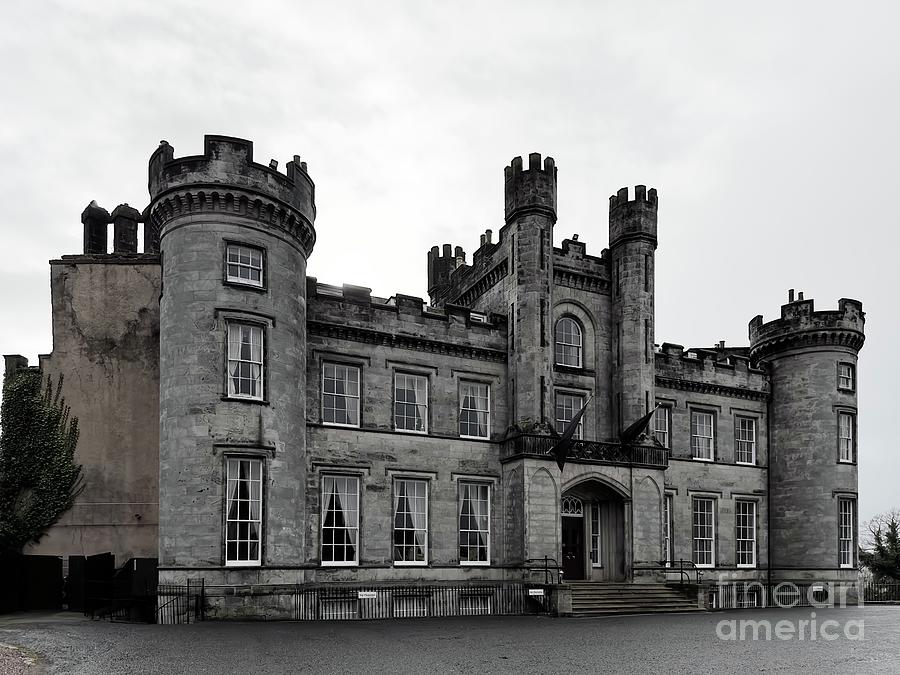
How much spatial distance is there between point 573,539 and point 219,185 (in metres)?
17.7

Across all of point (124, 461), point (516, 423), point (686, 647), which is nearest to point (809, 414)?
point (516, 423)

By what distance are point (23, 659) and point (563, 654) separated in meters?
10.1

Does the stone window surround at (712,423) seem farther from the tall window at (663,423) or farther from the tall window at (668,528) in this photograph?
the tall window at (668,528)

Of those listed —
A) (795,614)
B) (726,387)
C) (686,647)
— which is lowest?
(795,614)

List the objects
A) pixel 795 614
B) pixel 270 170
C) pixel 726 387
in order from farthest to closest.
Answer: pixel 726 387 < pixel 795 614 < pixel 270 170

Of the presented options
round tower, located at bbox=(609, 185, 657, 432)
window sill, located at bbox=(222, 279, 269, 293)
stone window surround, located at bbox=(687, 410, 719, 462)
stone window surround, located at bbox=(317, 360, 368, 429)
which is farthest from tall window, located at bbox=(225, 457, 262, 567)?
stone window surround, located at bbox=(687, 410, 719, 462)

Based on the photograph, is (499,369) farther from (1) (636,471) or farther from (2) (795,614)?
(2) (795,614)

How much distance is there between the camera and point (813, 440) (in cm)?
3534

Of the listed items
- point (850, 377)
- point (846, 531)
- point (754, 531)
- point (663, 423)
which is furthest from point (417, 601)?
point (850, 377)

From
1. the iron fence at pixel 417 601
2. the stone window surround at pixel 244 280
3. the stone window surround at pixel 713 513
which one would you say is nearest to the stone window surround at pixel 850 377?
the stone window surround at pixel 713 513

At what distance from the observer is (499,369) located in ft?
97.9

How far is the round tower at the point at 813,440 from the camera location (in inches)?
1362

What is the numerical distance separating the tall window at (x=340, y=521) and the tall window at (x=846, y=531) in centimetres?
2152

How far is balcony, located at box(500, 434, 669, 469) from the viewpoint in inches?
1105
